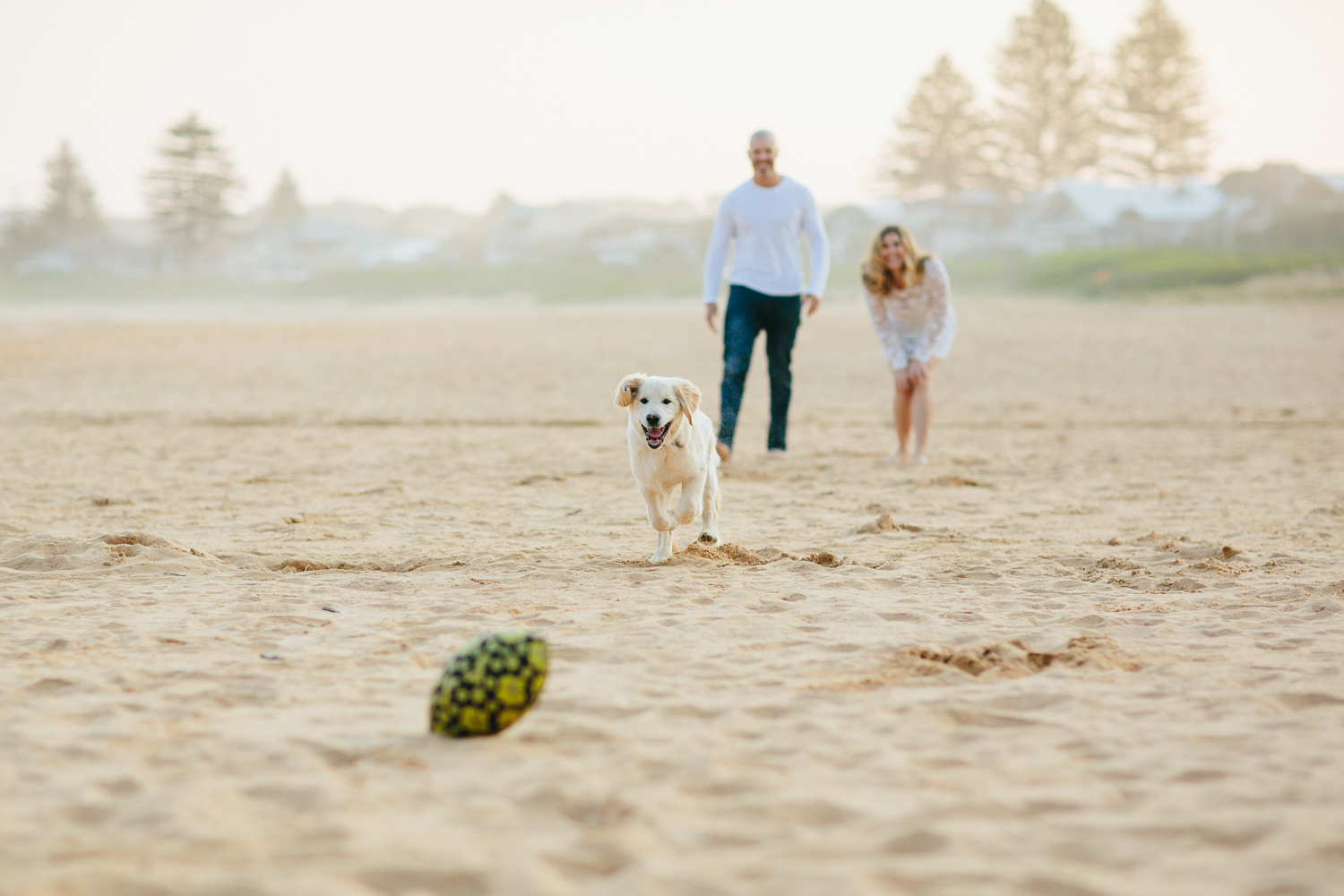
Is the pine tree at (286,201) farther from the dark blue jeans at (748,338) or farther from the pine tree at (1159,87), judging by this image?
the dark blue jeans at (748,338)

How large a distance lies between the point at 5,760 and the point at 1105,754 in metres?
2.71

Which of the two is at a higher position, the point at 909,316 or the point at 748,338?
the point at 909,316

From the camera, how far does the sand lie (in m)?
2.21

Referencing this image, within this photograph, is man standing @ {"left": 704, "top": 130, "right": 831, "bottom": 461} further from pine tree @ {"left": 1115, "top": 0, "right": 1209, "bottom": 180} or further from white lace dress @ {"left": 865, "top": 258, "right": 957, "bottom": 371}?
pine tree @ {"left": 1115, "top": 0, "right": 1209, "bottom": 180}

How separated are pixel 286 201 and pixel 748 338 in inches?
4381

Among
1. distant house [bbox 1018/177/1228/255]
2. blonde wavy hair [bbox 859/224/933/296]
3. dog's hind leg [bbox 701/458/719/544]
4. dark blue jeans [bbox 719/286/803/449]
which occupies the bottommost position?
dog's hind leg [bbox 701/458/719/544]

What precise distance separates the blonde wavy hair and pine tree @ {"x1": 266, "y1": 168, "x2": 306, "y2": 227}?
356 ft

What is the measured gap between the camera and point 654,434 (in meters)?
4.81

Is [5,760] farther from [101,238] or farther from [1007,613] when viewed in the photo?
[101,238]

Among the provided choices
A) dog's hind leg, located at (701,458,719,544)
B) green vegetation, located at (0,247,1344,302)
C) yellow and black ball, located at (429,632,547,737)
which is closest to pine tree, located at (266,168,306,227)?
green vegetation, located at (0,247,1344,302)

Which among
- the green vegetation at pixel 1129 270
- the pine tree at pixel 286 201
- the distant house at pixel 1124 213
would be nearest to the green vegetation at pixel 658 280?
the green vegetation at pixel 1129 270

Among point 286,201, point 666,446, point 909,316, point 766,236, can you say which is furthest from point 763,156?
point 286,201

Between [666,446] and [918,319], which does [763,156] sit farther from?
[666,446]

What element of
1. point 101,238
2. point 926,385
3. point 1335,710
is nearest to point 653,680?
point 1335,710
